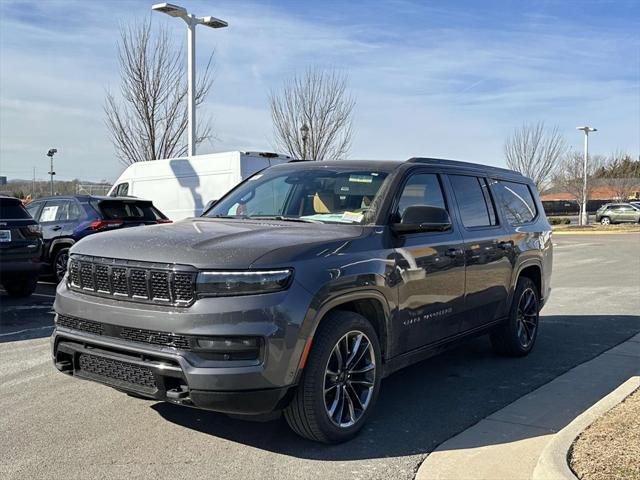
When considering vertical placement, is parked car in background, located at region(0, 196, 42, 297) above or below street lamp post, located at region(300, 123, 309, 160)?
below

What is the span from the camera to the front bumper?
11.7 ft

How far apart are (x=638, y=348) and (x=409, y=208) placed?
407 centimetres

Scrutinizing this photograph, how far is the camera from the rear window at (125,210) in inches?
451

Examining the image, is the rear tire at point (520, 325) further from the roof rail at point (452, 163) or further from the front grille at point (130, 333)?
the front grille at point (130, 333)

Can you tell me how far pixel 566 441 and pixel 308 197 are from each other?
2.55 metres

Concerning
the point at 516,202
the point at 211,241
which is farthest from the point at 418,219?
the point at 516,202

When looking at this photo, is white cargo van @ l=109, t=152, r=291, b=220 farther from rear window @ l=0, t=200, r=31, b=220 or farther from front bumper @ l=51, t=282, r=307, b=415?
front bumper @ l=51, t=282, r=307, b=415

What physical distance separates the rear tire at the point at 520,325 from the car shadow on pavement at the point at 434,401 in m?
0.13

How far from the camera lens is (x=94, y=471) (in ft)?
12.1

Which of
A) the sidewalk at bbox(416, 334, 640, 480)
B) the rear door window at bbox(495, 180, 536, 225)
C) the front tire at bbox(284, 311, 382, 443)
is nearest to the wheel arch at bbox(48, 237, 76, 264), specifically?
the rear door window at bbox(495, 180, 536, 225)

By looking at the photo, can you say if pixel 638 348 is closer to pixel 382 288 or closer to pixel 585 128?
pixel 382 288

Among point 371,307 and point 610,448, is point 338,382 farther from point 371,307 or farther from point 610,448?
point 610,448

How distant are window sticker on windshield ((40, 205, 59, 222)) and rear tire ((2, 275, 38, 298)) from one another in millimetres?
1901

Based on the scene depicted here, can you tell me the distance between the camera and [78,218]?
11.4 metres
